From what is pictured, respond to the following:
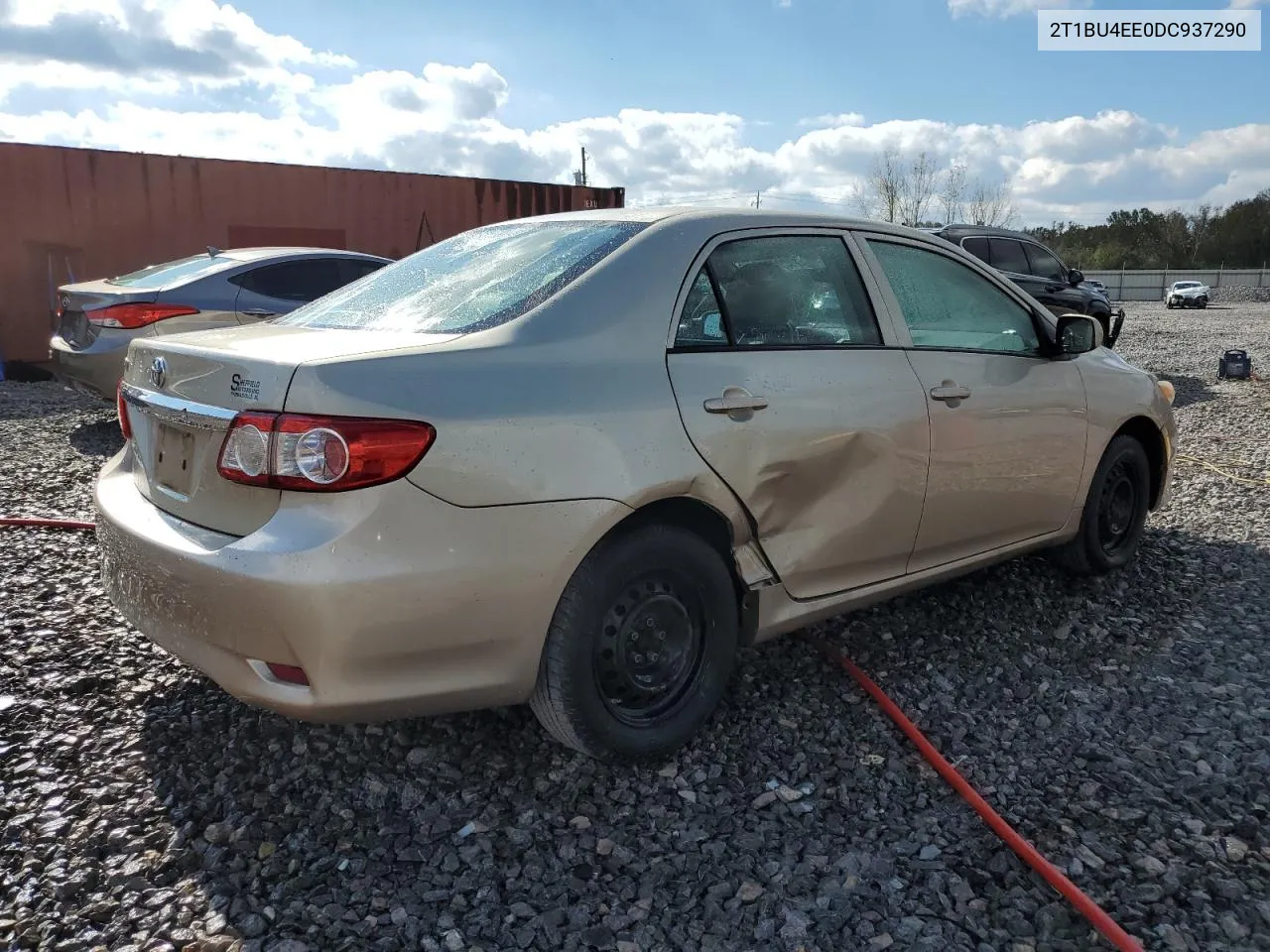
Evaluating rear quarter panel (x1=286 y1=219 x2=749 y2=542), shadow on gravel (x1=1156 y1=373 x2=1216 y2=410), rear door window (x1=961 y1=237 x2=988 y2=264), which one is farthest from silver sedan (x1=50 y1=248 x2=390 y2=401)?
rear door window (x1=961 y1=237 x2=988 y2=264)

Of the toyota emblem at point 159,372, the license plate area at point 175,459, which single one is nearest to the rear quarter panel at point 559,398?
the license plate area at point 175,459

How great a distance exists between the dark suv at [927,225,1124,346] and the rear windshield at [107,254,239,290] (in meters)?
8.93

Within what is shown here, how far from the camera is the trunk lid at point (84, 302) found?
6.82 metres

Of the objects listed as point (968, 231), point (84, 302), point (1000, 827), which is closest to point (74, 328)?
point (84, 302)

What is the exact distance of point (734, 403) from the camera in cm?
270

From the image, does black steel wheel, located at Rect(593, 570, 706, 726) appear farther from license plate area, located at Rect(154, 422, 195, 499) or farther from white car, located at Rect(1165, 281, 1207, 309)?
white car, located at Rect(1165, 281, 1207, 309)

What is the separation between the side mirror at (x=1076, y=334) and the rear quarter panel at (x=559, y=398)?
1824mm

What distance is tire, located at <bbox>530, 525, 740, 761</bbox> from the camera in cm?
247

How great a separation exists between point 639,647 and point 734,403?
2.39ft

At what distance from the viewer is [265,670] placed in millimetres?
2256

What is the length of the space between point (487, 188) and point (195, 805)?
41.7 ft

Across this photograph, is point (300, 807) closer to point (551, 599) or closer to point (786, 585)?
point (551, 599)

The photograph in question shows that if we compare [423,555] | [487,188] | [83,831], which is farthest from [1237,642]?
[487,188]

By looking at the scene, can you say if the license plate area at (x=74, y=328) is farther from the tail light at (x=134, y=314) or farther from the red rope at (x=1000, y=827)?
the red rope at (x=1000, y=827)
